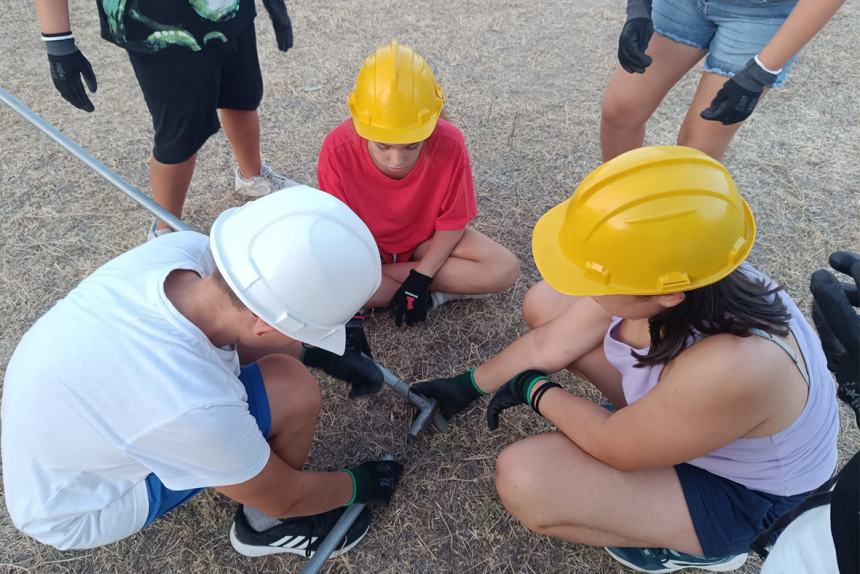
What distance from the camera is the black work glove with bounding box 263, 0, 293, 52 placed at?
291 centimetres

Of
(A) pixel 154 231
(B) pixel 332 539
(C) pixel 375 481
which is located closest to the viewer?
(B) pixel 332 539

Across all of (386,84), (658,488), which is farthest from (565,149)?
(658,488)

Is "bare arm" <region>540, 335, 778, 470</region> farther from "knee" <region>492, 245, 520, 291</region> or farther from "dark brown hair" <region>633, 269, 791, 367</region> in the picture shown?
"knee" <region>492, 245, 520, 291</region>

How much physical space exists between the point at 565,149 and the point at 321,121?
1649mm

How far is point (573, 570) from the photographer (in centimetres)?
191

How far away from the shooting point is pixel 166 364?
49.1 inches

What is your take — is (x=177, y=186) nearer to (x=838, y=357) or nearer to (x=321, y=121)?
(x=321, y=121)

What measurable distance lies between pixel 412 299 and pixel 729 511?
1.39m

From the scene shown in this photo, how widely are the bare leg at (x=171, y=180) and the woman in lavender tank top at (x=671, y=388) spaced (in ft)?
5.99

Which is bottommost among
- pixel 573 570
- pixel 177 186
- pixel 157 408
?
pixel 573 570

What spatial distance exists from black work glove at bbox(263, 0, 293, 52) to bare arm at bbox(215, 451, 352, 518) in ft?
7.58

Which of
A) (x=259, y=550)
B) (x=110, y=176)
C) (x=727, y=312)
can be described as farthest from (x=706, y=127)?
(x=110, y=176)

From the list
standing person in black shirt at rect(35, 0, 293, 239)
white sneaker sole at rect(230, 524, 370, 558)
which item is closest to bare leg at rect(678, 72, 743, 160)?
standing person in black shirt at rect(35, 0, 293, 239)

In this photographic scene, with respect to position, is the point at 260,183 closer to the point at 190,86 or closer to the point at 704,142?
the point at 190,86
